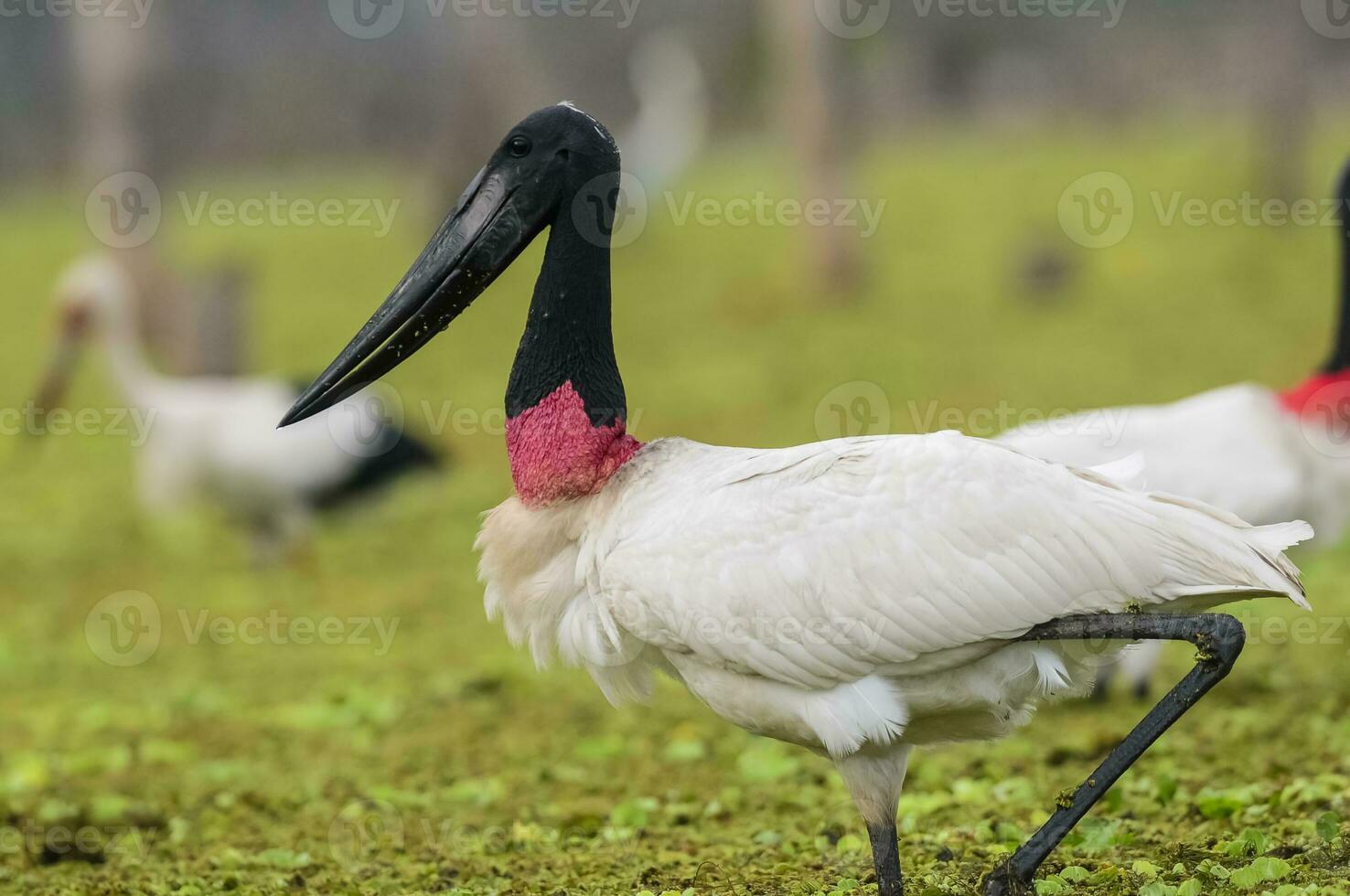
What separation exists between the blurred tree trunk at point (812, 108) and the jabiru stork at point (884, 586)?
45.5 feet

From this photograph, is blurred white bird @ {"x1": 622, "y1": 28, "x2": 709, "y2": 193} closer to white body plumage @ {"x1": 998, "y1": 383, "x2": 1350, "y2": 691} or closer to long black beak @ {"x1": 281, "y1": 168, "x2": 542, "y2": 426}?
white body plumage @ {"x1": 998, "y1": 383, "x2": 1350, "y2": 691}

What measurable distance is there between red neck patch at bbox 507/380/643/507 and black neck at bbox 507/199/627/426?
0.03 m

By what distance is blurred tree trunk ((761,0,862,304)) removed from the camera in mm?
17422

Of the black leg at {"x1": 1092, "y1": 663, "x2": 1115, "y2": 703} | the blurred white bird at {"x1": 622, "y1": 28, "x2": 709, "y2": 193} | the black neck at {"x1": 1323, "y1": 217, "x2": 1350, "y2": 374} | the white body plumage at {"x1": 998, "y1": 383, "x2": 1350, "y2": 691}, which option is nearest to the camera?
the white body plumage at {"x1": 998, "y1": 383, "x2": 1350, "y2": 691}

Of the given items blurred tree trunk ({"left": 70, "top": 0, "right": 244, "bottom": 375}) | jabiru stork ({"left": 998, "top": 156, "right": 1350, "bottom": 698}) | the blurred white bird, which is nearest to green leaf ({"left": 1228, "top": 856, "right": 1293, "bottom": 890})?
jabiru stork ({"left": 998, "top": 156, "right": 1350, "bottom": 698})

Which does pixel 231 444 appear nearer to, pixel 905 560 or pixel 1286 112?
pixel 905 560

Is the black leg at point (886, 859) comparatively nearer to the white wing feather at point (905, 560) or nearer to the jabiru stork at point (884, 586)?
the jabiru stork at point (884, 586)

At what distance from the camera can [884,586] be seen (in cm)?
367

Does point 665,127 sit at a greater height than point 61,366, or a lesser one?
greater

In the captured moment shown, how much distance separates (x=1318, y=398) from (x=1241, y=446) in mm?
534

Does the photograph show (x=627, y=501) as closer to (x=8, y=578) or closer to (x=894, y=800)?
(x=894, y=800)

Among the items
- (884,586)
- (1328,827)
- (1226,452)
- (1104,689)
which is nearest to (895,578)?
(884,586)

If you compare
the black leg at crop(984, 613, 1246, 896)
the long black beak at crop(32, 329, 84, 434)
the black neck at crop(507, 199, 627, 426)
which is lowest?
the black leg at crop(984, 613, 1246, 896)

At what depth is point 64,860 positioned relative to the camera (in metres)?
4.91
